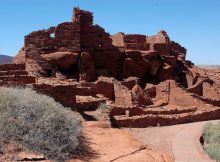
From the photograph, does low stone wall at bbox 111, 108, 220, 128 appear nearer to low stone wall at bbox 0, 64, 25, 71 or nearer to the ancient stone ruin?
the ancient stone ruin

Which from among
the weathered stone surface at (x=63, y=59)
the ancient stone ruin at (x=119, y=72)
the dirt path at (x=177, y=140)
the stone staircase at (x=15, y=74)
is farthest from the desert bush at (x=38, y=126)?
the weathered stone surface at (x=63, y=59)

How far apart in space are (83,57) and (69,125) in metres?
15.1

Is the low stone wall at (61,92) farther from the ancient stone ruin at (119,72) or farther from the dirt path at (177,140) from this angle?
the ancient stone ruin at (119,72)

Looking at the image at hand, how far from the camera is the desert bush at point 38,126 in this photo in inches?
287

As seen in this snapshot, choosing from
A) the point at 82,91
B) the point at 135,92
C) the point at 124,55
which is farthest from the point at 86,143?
the point at 124,55

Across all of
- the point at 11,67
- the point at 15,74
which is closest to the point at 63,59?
the point at 11,67

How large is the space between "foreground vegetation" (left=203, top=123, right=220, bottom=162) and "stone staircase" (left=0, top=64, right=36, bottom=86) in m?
7.27

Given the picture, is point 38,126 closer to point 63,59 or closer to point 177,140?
point 177,140

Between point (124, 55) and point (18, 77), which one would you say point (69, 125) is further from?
point (124, 55)

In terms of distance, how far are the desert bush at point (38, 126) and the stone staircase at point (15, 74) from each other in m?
5.93

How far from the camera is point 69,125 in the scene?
8562 mm

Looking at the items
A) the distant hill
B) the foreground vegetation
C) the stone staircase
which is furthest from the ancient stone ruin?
the distant hill

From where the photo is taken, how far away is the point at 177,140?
1343 centimetres

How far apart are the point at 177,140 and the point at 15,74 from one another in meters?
9.31
